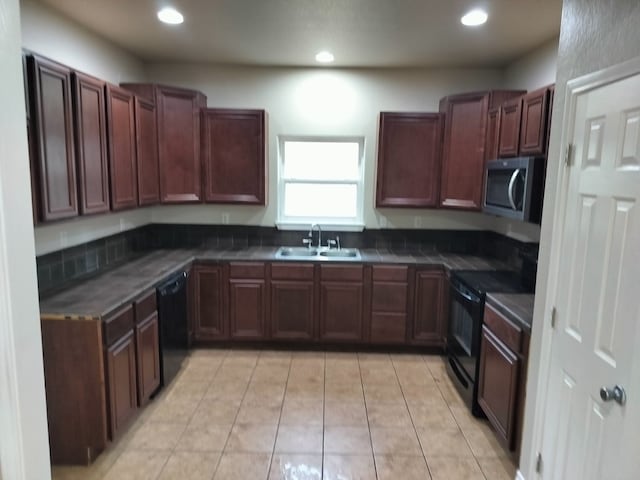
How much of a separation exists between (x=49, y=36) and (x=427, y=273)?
3.48 m

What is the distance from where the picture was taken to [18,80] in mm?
1290

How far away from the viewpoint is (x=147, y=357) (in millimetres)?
2947

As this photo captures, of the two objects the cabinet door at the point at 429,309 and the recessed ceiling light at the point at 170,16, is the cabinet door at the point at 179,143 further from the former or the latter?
the cabinet door at the point at 429,309

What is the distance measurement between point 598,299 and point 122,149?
127 inches

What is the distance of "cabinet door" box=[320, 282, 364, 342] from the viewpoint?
401cm

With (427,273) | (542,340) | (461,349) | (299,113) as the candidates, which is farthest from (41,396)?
(299,113)

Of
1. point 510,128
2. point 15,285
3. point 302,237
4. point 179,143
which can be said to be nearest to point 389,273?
point 302,237

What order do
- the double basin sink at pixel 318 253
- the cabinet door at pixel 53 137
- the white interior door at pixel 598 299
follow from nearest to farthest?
the white interior door at pixel 598 299 → the cabinet door at pixel 53 137 → the double basin sink at pixel 318 253

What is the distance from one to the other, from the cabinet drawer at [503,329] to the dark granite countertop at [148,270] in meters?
0.94

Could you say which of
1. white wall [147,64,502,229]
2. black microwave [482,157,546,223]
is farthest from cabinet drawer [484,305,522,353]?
white wall [147,64,502,229]

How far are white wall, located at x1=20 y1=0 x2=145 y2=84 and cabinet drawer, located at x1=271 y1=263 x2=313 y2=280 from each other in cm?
219

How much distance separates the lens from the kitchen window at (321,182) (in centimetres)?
450

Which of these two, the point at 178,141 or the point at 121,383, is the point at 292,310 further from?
the point at 178,141

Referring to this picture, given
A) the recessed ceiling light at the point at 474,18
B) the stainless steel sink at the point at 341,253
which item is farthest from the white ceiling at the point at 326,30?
the stainless steel sink at the point at 341,253
